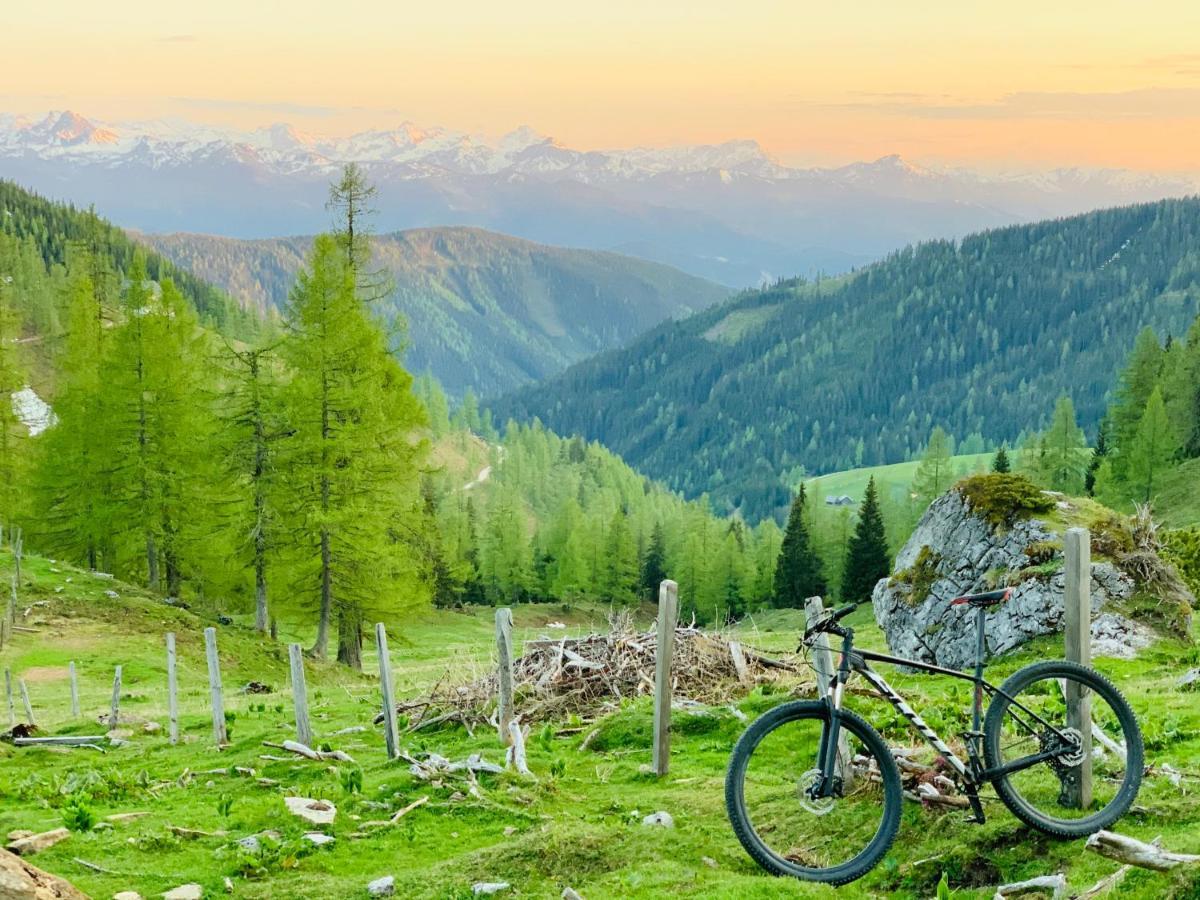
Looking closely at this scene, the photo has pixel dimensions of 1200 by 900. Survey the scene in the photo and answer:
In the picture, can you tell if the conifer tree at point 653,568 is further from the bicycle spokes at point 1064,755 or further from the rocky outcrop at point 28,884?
the rocky outcrop at point 28,884

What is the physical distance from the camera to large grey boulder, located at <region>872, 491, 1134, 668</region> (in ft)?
81.4

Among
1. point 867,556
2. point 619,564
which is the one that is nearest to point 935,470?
point 867,556

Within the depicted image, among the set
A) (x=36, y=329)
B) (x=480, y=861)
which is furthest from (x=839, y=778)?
(x=36, y=329)

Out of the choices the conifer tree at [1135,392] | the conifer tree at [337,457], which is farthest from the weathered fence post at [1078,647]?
the conifer tree at [1135,392]

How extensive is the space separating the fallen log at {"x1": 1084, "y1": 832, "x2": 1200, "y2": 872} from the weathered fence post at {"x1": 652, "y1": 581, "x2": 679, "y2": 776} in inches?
250

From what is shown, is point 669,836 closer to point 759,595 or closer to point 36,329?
point 759,595

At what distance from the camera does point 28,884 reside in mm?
10062

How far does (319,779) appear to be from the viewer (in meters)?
16.4

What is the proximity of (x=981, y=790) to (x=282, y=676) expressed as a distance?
32.3 meters

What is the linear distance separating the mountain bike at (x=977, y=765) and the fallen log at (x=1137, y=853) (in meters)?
1.00

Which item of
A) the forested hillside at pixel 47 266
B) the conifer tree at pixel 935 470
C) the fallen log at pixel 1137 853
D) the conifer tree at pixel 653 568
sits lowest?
the conifer tree at pixel 653 568

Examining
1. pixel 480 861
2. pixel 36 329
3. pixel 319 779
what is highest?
pixel 36 329

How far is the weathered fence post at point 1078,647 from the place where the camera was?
1003 cm

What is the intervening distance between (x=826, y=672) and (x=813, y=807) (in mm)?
1935
